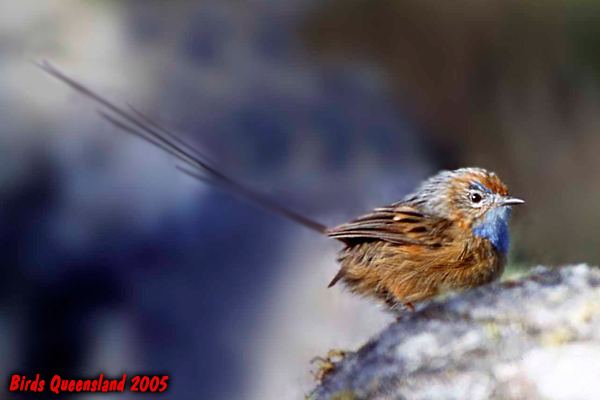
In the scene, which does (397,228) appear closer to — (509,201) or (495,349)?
(509,201)

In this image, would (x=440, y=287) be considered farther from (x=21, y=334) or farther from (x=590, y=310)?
(x=21, y=334)

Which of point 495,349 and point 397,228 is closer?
point 495,349

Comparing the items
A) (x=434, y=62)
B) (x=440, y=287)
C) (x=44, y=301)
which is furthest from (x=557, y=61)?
(x=44, y=301)

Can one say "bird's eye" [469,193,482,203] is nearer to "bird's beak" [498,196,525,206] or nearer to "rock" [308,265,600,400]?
"bird's beak" [498,196,525,206]

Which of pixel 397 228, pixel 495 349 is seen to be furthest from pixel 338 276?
pixel 495 349

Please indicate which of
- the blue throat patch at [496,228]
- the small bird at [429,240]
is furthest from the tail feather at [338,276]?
the blue throat patch at [496,228]

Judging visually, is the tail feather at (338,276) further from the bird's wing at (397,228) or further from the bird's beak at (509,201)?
the bird's beak at (509,201)
